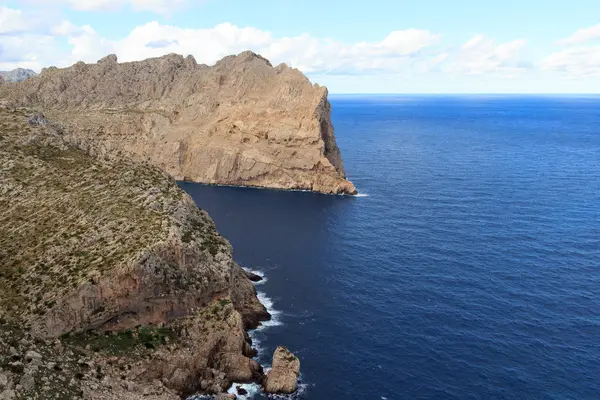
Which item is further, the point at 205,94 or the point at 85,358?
the point at 205,94

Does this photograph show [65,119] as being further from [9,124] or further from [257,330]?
[257,330]

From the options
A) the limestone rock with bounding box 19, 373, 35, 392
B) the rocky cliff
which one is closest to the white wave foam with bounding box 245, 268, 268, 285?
the rocky cliff

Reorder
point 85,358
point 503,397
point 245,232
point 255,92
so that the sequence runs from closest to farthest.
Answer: point 85,358 → point 503,397 → point 245,232 → point 255,92

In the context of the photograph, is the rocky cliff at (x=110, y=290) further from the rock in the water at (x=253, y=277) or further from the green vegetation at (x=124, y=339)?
the rock in the water at (x=253, y=277)

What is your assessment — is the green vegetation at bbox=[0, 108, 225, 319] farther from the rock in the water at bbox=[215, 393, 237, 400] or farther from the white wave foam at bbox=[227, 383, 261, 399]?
the rock in the water at bbox=[215, 393, 237, 400]

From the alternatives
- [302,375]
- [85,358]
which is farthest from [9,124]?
[302,375]

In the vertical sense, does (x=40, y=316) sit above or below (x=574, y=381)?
above

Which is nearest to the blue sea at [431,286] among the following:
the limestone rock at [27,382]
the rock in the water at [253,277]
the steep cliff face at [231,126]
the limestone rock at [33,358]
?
the rock in the water at [253,277]

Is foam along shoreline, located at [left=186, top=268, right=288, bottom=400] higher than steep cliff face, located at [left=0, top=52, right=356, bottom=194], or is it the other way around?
steep cliff face, located at [left=0, top=52, right=356, bottom=194]
